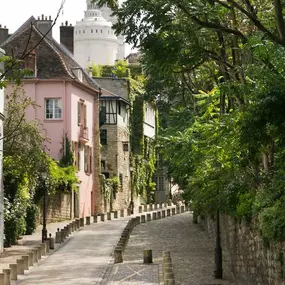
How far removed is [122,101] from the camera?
71312 mm

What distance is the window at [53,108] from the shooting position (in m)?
58.1

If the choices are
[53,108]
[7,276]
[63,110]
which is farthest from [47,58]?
[7,276]

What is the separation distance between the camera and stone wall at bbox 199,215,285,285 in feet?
62.8

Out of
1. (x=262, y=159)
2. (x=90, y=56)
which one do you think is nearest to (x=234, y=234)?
(x=262, y=159)

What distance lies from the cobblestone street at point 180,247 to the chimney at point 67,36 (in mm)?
19584

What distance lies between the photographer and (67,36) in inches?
2825

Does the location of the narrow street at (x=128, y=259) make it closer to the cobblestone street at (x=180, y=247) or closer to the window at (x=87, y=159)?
the cobblestone street at (x=180, y=247)

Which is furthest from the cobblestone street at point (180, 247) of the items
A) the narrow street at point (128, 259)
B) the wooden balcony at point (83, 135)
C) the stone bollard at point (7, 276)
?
the wooden balcony at point (83, 135)

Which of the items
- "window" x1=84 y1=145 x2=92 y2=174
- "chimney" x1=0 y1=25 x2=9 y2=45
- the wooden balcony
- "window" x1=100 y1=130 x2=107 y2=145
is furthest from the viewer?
"window" x1=100 y1=130 x2=107 y2=145

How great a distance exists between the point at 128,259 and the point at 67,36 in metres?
40.6

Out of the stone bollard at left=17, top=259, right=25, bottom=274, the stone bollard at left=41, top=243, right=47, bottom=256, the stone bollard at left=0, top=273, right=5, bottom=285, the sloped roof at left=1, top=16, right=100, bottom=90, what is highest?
the sloped roof at left=1, top=16, right=100, bottom=90

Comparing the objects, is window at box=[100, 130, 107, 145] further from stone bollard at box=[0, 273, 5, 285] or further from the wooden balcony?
stone bollard at box=[0, 273, 5, 285]

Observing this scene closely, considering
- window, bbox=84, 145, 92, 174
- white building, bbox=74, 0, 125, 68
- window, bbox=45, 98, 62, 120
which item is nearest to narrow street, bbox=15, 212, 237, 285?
window, bbox=45, 98, 62, 120

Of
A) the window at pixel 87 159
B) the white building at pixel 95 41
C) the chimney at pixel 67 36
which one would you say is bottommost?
the window at pixel 87 159
